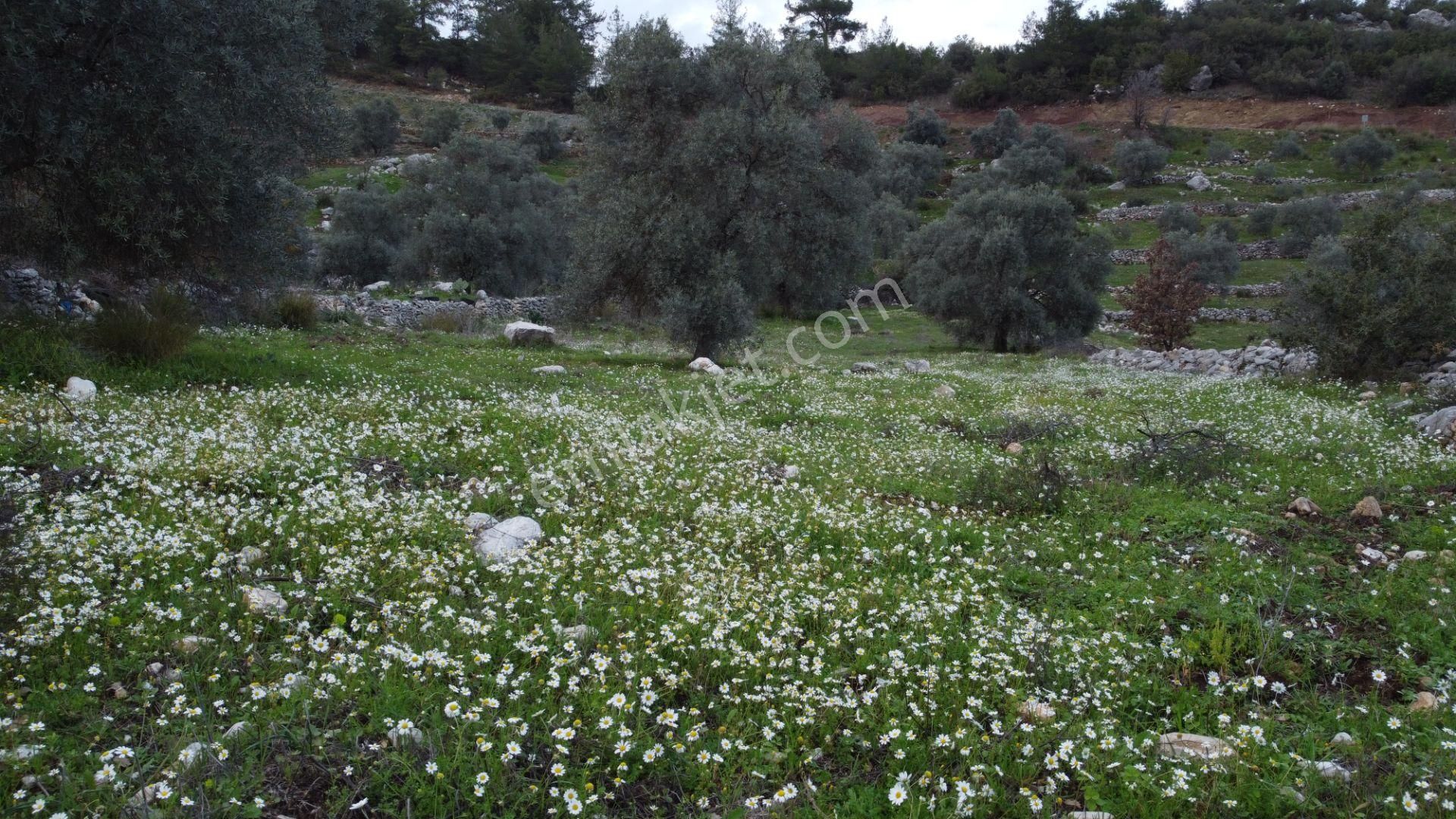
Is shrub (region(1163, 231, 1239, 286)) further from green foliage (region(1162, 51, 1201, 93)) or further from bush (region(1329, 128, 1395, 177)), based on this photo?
green foliage (region(1162, 51, 1201, 93))

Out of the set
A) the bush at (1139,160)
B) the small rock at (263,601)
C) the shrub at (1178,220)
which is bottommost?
the small rock at (263,601)

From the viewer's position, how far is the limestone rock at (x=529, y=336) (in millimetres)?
21422

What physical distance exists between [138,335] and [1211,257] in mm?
52072

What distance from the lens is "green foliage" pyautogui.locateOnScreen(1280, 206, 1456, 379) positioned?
17.6 m

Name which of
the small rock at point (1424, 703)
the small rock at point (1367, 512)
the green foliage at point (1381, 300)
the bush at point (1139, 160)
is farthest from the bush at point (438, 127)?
the small rock at point (1424, 703)

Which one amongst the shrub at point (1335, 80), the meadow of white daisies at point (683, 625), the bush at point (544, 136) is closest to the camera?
the meadow of white daisies at point (683, 625)

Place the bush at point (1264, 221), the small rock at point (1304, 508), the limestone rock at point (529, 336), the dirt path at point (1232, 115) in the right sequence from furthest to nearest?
1. the dirt path at point (1232, 115)
2. the bush at point (1264, 221)
3. the limestone rock at point (529, 336)
4. the small rock at point (1304, 508)

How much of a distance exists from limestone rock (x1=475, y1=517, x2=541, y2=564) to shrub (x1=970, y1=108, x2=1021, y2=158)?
8720 centimetres

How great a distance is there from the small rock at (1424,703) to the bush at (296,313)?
68.1 feet

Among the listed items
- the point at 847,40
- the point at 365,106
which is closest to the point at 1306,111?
the point at 847,40

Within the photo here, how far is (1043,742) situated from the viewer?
424cm

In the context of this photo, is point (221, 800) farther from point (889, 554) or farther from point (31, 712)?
point (889, 554)

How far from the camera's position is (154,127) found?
10.9 metres

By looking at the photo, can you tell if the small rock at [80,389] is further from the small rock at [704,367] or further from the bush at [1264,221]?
the bush at [1264,221]
